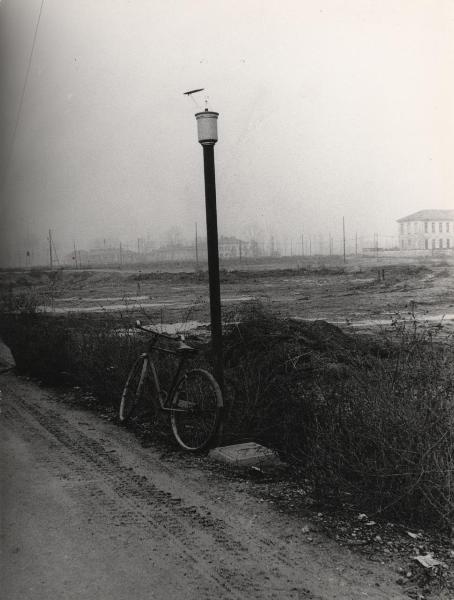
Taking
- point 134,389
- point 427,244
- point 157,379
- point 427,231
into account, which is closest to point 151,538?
point 157,379

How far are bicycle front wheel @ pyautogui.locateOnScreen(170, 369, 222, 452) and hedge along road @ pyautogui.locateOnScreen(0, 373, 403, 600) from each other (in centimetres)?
20

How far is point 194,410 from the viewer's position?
5.01 meters

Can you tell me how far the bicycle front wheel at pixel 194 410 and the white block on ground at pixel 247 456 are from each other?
138 mm

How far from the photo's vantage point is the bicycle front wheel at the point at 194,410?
4977 mm

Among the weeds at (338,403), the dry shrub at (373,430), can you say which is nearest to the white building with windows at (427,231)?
the weeds at (338,403)

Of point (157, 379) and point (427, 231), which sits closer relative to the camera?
point (157, 379)

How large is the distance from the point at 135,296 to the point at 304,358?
29.1 ft

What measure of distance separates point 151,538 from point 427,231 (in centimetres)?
644

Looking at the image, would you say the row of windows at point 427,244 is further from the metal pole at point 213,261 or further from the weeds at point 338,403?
the metal pole at point 213,261

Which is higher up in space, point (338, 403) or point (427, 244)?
point (427, 244)

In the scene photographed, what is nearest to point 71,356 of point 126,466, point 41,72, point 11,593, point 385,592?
point 126,466

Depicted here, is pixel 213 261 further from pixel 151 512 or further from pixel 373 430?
pixel 151 512

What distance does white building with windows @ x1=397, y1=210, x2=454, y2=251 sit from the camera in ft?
24.2

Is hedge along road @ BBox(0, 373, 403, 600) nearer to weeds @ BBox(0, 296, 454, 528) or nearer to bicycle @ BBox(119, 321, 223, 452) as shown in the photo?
bicycle @ BBox(119, 321, 223, 452)
